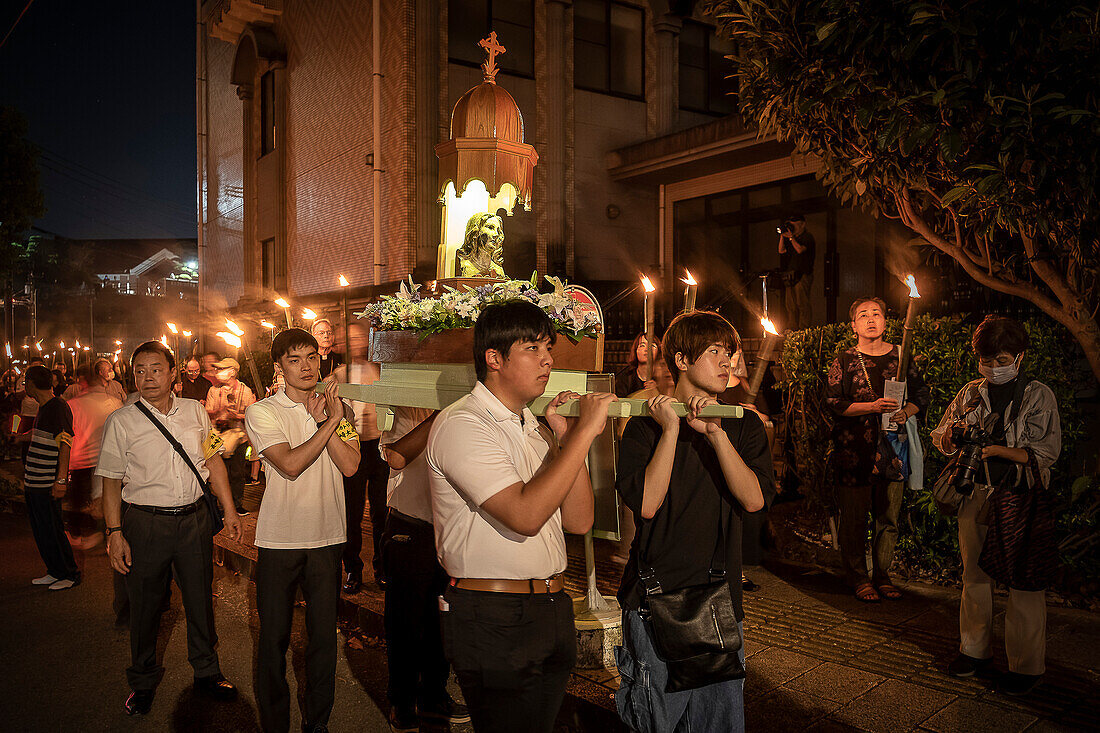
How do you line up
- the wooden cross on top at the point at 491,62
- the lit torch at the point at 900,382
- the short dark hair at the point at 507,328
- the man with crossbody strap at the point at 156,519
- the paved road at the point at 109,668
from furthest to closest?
the lit torch at the point at 900,382, the wooden cross on top at the point at 491,62, the man with crossbody strap at the point at 156,519, the paved road at the point at 109,668, the short dark hair at the point at 507,328

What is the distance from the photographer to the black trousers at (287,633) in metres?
4.11

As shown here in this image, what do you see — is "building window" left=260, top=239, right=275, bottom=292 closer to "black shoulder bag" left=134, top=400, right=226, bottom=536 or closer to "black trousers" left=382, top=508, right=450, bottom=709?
"black shoulder bag" left=134, top=400, right=226, bottom=536

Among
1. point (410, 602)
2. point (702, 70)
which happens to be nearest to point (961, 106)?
point (410, 602)

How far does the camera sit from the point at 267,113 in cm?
2264

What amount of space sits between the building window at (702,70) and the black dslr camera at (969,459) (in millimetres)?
16379

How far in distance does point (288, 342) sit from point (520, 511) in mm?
2314

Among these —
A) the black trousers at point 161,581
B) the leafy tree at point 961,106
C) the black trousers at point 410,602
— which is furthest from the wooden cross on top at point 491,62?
the black trousers at point 161,581

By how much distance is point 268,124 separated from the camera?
74.2ft

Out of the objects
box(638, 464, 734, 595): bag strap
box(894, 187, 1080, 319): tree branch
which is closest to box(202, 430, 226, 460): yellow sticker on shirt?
box(638, 464, 734, 595): bag strap

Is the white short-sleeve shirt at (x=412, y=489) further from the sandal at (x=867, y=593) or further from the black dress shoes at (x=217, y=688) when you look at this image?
the sandal at (x=867, y=593)

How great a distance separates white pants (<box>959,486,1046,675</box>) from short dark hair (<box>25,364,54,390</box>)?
9733 mm

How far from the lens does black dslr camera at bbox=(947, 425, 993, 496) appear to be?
16.0 feet

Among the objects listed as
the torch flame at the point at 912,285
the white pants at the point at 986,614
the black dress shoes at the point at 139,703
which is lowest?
the black dress shoes at the point at 139,703

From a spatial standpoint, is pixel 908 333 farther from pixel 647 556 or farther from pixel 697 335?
pixel 647 556
